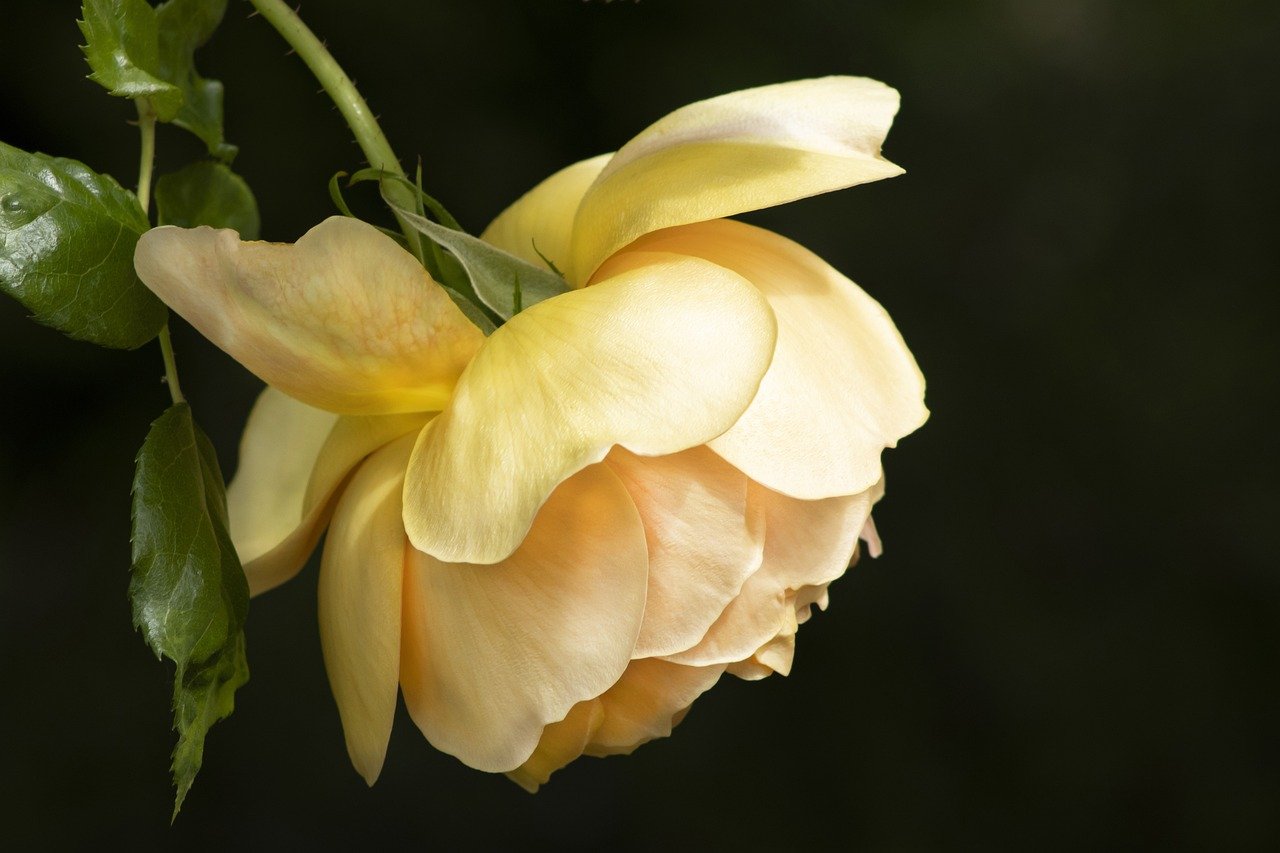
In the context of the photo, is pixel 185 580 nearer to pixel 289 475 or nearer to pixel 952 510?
pixel 289 475

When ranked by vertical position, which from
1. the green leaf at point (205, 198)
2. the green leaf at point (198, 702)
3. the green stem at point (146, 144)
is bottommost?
the green leaf at point (198, 702)

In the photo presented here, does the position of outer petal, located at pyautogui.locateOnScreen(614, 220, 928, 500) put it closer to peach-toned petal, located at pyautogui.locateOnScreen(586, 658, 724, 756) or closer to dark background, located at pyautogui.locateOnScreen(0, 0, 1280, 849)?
peach-toned petal, located at pyautogui.locateOnScreen(586, 658, 724, 756)

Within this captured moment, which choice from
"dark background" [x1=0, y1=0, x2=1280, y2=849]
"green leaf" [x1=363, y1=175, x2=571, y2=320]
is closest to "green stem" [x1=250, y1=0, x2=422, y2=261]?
"green leaf" [x1=363, y1=175, x2=571, y2=320]

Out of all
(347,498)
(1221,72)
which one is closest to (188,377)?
(347,498)

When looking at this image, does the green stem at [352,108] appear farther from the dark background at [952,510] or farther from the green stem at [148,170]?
the dark background at [952,510]

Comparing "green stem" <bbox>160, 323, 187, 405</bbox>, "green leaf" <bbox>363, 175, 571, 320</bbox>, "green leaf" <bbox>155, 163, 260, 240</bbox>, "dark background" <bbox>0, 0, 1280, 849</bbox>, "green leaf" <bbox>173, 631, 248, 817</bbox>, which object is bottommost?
"dark background" <bbox>0, 0, 1280, 849</bbox>

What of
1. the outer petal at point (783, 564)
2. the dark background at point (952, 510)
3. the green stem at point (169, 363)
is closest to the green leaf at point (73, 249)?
the green stem at point (169, 363)
